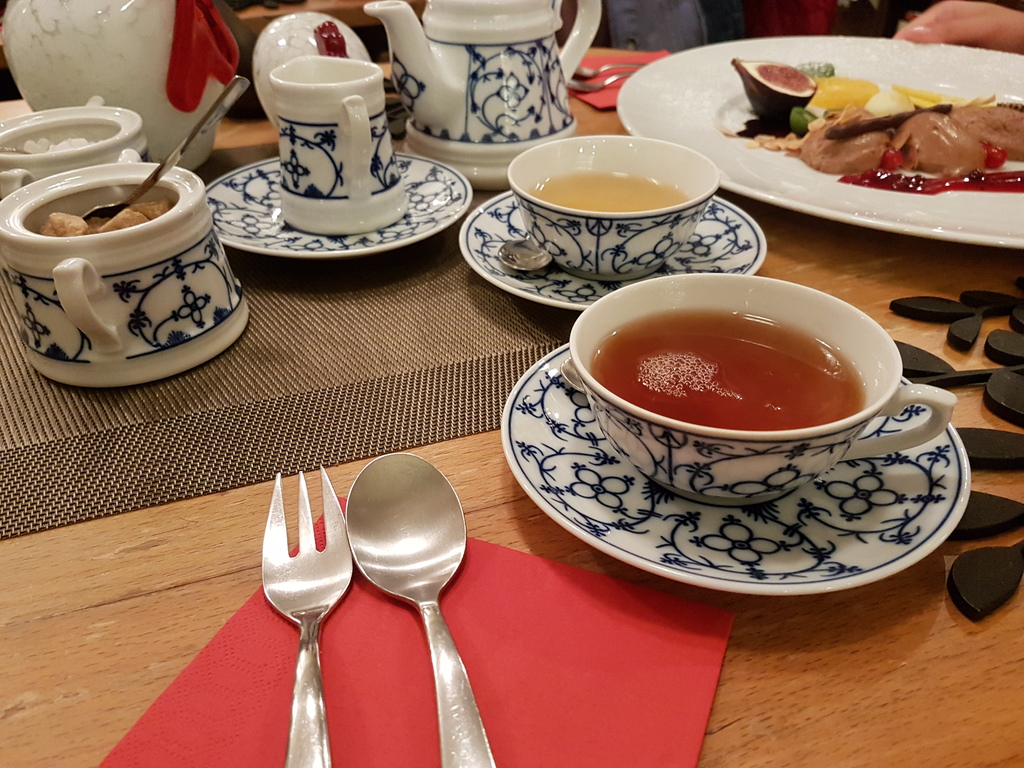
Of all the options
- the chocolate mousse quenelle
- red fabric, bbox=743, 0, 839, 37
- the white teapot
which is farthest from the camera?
red fabric, bbox=743, 0, 839, 37

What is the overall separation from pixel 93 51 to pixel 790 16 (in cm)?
355

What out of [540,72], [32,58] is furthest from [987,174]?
[32,58]

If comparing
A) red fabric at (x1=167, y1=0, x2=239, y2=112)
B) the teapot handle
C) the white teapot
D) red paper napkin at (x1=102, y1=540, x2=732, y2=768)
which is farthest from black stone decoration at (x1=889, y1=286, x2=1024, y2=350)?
red fabric at (x1=167, y1=0, x2=239, y2=112)

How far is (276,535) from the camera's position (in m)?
0.67

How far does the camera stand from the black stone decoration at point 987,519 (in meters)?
0.65

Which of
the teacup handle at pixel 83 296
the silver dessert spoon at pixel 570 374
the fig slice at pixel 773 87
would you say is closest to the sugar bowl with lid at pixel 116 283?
the teacup handle at pixel 83 296

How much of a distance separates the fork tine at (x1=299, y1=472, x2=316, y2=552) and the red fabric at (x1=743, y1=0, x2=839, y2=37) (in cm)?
381

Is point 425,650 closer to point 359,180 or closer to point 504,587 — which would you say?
point 504,587

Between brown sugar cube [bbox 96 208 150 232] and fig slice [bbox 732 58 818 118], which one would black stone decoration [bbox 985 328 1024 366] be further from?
brown sugar cube [bbox 96 208 150 232]

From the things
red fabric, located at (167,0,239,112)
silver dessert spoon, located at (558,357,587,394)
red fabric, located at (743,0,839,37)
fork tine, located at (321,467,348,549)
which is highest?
red fabric, located at (167,0,239,112)

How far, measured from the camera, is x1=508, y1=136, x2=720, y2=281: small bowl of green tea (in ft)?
3.20

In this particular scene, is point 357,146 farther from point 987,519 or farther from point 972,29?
point 972,29

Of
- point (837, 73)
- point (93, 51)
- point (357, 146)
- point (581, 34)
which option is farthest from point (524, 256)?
point (837, 73)

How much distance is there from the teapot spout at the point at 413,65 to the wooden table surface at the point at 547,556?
A: 879 millimetres
